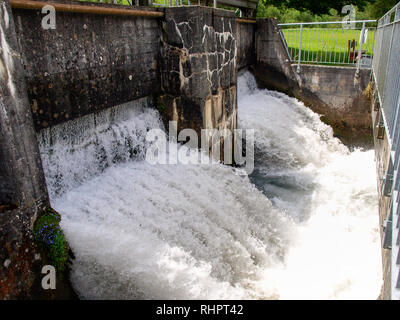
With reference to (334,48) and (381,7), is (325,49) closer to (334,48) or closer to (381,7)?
(334,48)

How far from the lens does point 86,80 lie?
14.6ft

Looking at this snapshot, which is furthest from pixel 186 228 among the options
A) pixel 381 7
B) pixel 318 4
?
pixel 381 7

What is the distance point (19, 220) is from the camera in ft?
9.53

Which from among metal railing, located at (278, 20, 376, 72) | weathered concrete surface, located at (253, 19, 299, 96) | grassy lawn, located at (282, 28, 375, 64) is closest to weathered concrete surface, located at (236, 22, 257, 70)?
weathered concrete surface, located at (253, 19, 299, 96)

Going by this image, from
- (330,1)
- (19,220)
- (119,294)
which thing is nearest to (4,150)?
(19,220)

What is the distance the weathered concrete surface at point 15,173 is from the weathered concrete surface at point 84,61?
839 mm

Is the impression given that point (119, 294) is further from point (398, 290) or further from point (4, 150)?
point (398, 290)

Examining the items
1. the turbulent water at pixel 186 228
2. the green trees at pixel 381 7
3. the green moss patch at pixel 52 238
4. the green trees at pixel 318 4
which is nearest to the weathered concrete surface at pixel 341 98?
the turbulent water at pixel 186 228

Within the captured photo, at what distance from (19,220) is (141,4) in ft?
13.2

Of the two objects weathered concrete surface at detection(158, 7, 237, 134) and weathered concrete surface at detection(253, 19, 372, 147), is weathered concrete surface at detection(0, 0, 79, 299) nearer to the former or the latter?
weathered concrete surface at detection(158, 7, 237, 134)

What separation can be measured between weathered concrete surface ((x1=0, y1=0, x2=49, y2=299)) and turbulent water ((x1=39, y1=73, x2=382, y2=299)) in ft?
1.63

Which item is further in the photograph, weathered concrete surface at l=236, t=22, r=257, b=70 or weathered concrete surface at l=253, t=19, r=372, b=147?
weathered concrete surface at l=253, t=19, r=372, b=147

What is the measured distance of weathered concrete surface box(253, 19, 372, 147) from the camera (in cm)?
928

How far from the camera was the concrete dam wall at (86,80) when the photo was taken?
9.26ft
